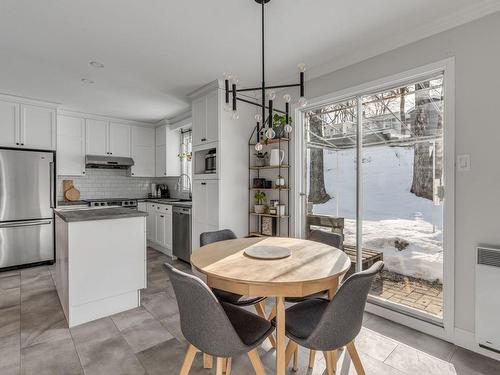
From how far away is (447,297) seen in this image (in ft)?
7.27

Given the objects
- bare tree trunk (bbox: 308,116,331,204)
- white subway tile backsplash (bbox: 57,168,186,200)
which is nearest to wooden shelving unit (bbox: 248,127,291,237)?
bare tree trunk (bbox: 308,116,331,204)

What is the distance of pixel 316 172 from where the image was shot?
3.37 metres

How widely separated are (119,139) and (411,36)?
4.97 metres

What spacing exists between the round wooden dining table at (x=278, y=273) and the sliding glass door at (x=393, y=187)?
1.15 meters

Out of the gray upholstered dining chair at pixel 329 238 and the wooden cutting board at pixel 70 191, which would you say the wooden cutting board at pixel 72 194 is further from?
the gray upholstered dining chair at pixel 329 238

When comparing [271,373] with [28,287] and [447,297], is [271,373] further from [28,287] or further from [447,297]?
[28,287]

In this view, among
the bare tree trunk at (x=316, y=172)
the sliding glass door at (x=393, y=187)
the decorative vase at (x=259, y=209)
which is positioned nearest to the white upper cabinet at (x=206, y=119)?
the decorative vase at (x=259, y=209)

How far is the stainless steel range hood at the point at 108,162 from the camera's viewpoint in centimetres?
492

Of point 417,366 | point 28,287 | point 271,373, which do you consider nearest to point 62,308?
point 28,287

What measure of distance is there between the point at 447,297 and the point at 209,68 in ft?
10.4

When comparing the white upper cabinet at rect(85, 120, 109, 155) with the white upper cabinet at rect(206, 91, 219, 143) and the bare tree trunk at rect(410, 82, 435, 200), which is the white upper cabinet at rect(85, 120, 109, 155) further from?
the bare tree trunk at rect(410, 82, 435, 200)

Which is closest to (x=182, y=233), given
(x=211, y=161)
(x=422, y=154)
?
(x=211, y=161)

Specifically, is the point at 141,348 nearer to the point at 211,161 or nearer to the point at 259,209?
the point at 259,209

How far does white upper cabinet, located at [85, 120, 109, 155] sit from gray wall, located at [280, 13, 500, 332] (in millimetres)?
5163
